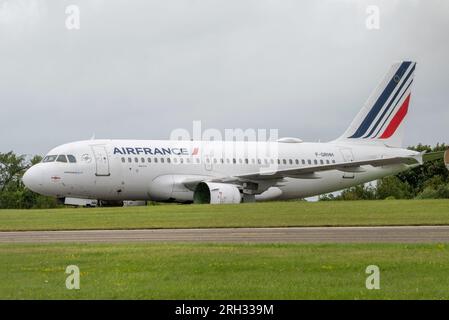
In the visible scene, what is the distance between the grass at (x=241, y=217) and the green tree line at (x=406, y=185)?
111ft

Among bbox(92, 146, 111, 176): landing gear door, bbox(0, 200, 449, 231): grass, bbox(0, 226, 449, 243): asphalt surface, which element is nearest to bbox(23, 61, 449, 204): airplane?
bbox(92, 146, 111, 176): landing gear door

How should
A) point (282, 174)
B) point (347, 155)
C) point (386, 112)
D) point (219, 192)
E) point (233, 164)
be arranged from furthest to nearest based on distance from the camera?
point (386, 112) < point (347, 155) < point (233, 164) < point (282, 174) < point (219, 192)

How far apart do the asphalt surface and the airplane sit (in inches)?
747

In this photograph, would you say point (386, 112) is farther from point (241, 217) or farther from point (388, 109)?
point (241, 217)

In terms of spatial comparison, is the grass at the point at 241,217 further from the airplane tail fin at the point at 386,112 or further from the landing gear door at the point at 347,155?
the airplane tail fin at the point at 386,112

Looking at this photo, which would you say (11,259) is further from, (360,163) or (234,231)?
(360,163)

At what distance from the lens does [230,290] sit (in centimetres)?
1706

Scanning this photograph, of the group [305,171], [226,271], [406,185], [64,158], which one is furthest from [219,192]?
[406,185]

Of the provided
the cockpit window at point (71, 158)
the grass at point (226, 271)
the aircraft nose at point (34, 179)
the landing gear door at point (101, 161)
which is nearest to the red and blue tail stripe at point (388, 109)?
the landing gear door at point (101, 161)

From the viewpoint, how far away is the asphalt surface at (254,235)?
90.8ft

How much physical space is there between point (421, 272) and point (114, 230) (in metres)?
16.3

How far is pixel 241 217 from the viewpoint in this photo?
39.2 m

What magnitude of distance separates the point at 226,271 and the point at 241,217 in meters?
19.6

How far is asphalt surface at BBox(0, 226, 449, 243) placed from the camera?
27.7 meters
